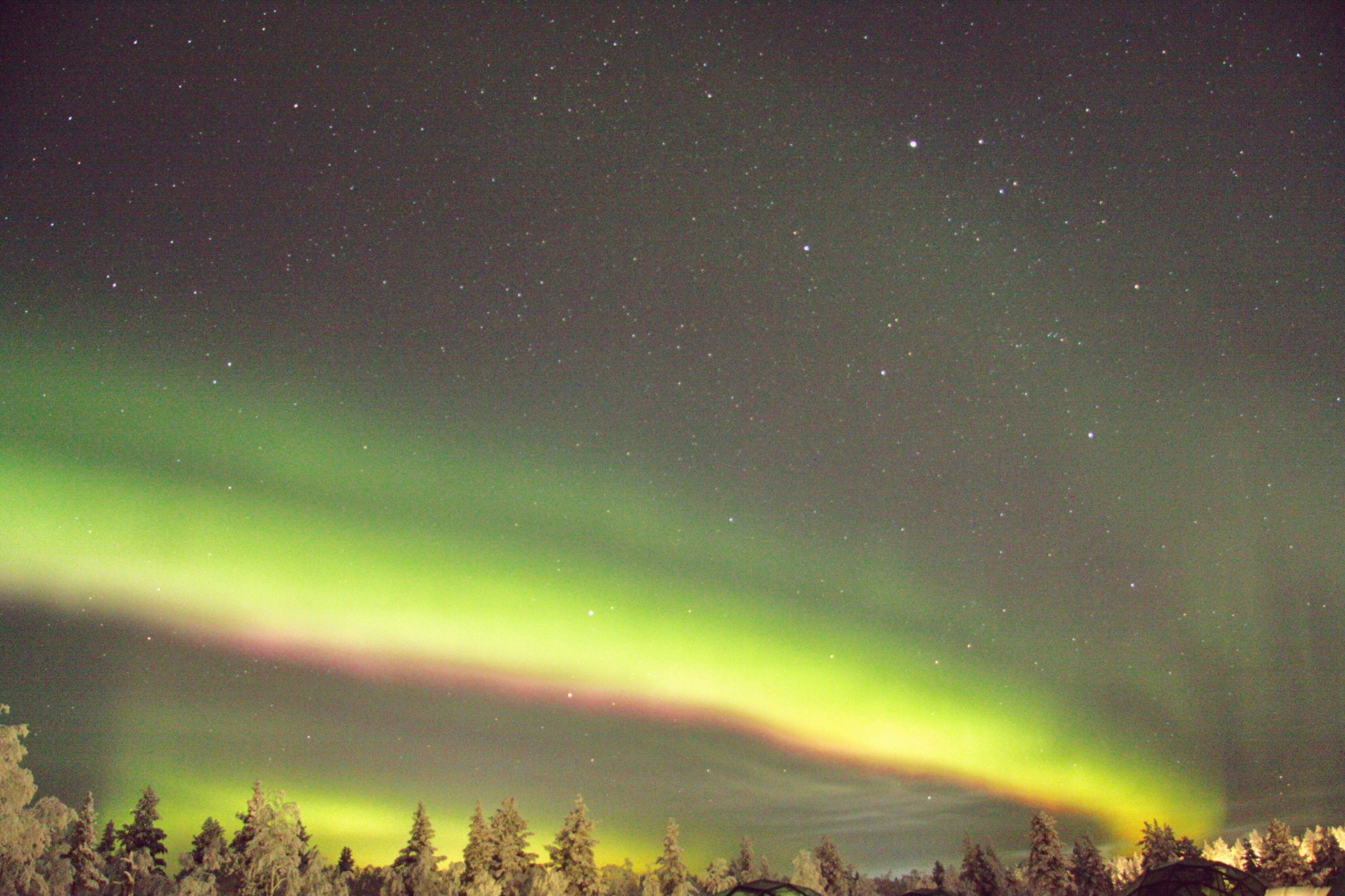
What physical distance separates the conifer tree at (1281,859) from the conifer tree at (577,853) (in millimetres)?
54483

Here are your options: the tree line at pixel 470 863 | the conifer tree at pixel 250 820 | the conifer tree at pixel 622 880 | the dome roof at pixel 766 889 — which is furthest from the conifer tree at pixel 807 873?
the conifer tree at pixel 250 820

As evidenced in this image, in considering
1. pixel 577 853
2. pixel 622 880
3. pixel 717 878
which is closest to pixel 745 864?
pixel 717 878

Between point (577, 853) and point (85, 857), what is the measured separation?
29153mm

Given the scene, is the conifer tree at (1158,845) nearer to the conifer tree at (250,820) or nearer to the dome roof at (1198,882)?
the dome roof at (1198,882)

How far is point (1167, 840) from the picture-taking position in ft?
223

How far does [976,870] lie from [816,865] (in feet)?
43.9

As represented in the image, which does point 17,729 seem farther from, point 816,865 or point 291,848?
point 816,865

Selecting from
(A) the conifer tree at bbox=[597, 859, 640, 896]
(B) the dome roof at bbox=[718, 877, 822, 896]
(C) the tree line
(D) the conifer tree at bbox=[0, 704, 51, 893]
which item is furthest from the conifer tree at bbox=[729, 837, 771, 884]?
(D) the conifer tree at bbox=[0, 704, 51, 893]

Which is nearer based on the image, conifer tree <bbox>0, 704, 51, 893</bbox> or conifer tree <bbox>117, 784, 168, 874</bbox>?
conifer tree <bbox>0, 704, 51, 893</bbox>

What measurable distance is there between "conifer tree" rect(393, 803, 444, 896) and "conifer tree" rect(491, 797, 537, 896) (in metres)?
4.21

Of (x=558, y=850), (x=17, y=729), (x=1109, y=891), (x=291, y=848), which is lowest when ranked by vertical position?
(x=1109, y=891)

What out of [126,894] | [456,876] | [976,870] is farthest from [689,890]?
[126,894]

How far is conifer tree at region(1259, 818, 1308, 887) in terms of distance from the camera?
62000 millimetres

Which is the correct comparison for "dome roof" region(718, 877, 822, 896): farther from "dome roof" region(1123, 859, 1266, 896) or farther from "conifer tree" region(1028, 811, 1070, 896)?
"conifer tree" region(1028, 811, 1070, 896)
